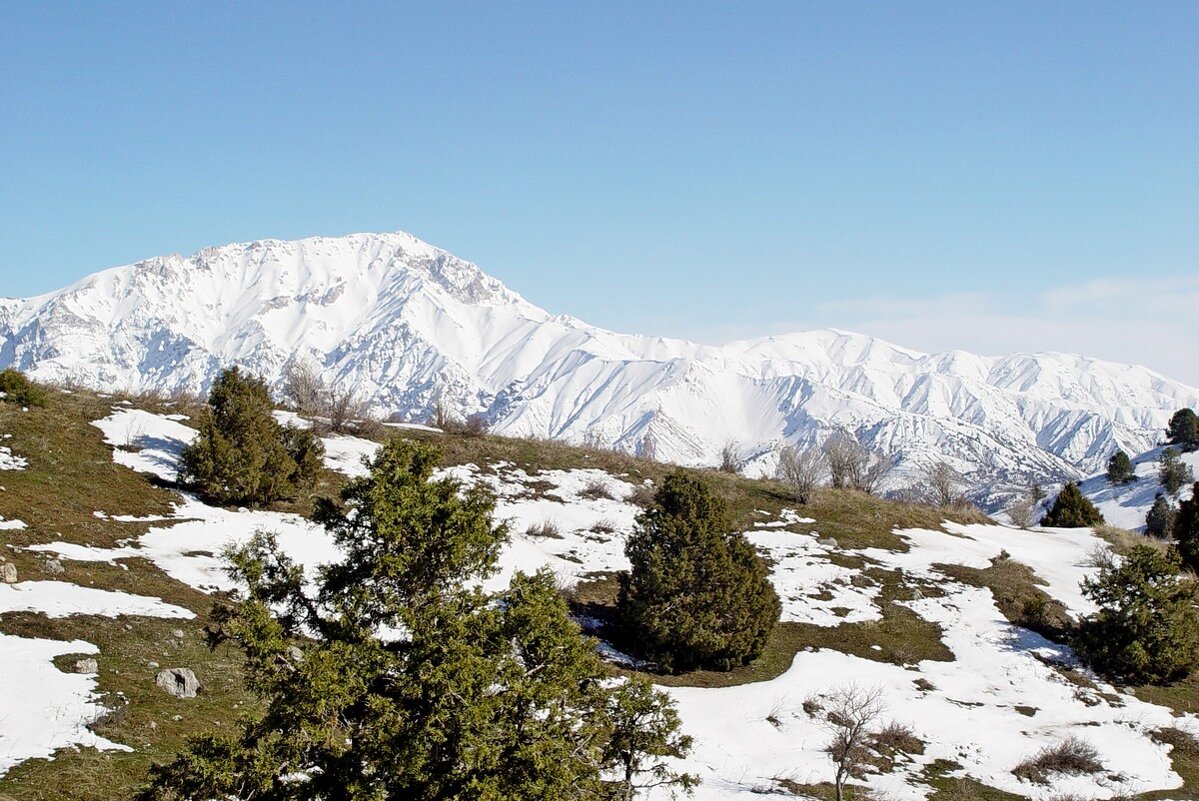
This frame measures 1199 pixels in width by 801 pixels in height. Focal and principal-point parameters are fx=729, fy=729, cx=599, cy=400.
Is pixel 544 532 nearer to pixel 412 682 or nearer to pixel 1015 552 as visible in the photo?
pixel 412 682

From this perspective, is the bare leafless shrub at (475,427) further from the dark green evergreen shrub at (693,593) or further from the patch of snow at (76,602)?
the patch of snow at (76,602)

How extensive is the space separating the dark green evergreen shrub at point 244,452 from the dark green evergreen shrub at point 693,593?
37.9 feet

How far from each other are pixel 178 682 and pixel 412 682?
692cm

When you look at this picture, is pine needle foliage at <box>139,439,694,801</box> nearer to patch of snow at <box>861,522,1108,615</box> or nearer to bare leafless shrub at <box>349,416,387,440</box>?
patch of snow at <box>861,522,1108,615</box>

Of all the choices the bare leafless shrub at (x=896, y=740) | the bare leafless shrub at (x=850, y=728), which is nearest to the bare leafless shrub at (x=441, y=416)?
the bare leafless shrub at (x=850, y=728)

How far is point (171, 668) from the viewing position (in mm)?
12109

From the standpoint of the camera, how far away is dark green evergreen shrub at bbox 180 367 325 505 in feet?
72.1

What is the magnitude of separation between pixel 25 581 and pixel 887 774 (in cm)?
1710

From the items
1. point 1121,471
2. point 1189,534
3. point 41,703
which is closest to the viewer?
point 41,703

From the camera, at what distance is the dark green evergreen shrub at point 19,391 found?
25250 millimetres

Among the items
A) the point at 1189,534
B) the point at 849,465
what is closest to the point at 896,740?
the point at 1189,534

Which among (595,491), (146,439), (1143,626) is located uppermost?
(146,439)

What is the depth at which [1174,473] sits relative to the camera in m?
82.9

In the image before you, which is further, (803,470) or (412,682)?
(803,470)
